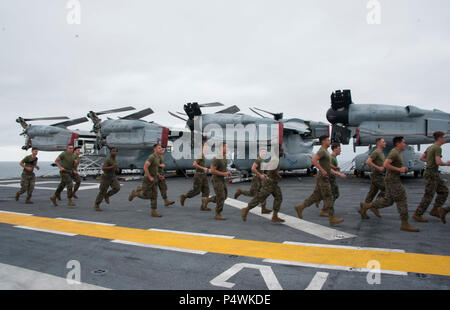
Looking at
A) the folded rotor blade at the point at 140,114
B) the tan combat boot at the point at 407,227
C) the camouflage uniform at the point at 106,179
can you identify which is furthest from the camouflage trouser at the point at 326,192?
the folded rotor blade at the point at 140,114

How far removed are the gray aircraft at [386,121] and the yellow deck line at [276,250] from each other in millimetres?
9940

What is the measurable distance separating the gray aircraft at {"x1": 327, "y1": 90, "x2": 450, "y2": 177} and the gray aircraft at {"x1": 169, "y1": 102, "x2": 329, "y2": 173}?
2.06 meters

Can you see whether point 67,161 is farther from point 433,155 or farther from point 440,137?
point 440,137

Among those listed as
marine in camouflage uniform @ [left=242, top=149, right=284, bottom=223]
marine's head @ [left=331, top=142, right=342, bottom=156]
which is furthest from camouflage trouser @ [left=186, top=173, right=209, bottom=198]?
marine's head @ [left=331, top=142, right=342, bottom=156]

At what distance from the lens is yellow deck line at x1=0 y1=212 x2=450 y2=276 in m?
3.59

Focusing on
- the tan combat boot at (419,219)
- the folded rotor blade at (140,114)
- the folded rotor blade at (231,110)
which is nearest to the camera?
the tan combat boot at (419,219)

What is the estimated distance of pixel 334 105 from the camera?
45.6ft

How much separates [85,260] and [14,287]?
0.93m

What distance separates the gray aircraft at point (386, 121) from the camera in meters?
13.2

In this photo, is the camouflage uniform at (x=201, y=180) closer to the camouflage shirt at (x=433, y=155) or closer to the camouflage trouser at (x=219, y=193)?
the camouflage trouser at (x=219, y=193)

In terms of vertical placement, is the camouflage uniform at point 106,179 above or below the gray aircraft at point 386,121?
below

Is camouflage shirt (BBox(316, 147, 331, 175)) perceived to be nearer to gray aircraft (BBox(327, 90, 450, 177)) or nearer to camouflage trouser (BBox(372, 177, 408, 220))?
camouflage trouser (BBox(372, 177, 408, 220))
